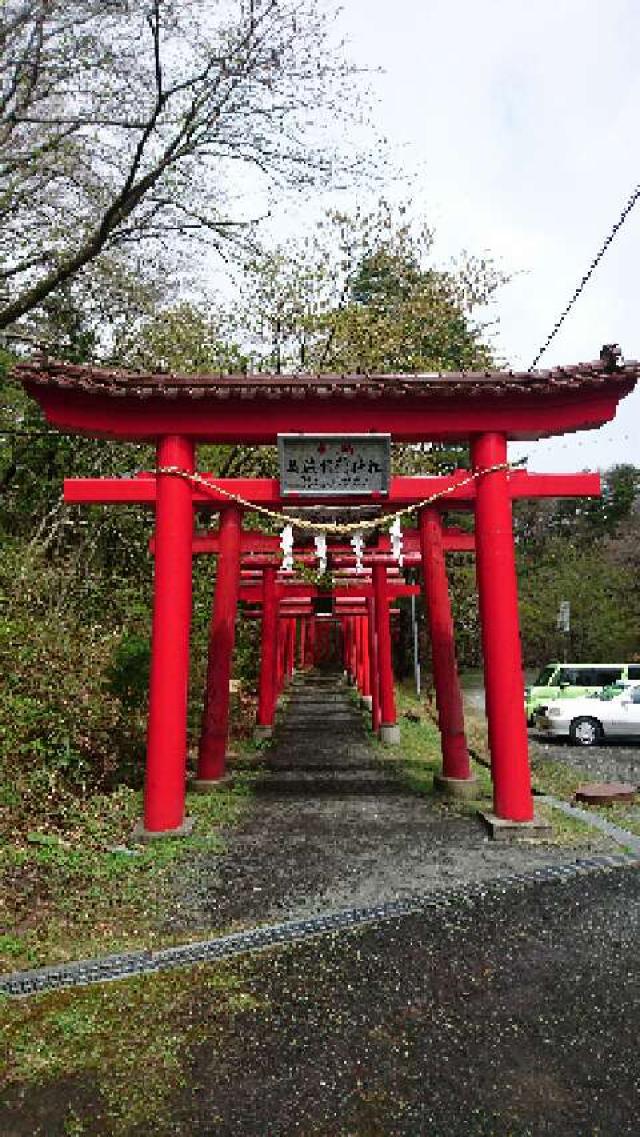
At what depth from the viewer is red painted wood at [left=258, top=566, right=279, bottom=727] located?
13.9m

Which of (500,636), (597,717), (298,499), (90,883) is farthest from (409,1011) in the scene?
(597,717)

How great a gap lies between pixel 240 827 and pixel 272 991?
3.41 meters

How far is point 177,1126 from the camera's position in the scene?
103 inches

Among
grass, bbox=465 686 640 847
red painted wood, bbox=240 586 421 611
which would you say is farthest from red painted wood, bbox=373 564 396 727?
grass, bbox=465 686 640 847

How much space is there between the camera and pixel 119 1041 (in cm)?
316

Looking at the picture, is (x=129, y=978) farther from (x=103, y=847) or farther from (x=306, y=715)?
(x=306, y=715)

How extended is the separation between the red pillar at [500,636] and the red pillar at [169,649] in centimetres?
288

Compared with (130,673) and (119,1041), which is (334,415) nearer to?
(130,673)

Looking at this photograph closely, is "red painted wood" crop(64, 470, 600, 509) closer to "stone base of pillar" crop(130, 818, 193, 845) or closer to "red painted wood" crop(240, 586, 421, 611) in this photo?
"stone base of pillar" crop(130, 818, 193, 845)

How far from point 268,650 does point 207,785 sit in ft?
19.5

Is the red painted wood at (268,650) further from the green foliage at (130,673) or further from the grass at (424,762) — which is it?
the green foliage at (130,673)

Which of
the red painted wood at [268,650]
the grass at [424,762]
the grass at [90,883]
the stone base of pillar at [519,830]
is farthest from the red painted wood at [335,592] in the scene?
the stone base of pillar at [519,830]

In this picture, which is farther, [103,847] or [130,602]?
[130,602]

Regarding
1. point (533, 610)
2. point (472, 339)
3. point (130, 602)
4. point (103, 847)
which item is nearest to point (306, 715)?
point (130, 602)
